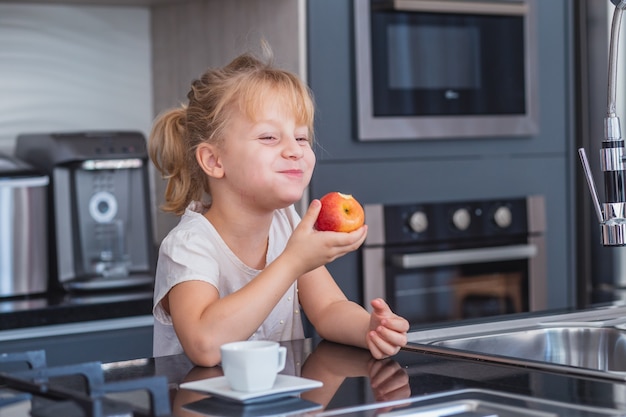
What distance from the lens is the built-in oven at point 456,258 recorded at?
270cm

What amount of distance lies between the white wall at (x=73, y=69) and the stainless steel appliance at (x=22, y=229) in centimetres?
46

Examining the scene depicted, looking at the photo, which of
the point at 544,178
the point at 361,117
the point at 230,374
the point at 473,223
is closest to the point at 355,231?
the point at 230,374

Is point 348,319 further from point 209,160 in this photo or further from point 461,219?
point 461,219

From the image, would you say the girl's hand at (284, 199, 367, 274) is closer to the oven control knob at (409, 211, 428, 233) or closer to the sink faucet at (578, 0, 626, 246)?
the sink faucet at (578, 0, 626, 246)

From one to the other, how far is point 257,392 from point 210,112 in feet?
2.36

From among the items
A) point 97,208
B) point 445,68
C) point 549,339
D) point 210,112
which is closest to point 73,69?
point 97,208

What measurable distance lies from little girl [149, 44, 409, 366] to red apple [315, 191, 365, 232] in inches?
0.9

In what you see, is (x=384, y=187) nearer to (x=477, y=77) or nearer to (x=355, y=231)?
(x=477, y=77)

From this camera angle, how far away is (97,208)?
2529 millimetres

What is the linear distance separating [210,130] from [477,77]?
1.37 m

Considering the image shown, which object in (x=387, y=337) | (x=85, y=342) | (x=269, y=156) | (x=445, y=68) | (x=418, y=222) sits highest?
(x=445, y=68)

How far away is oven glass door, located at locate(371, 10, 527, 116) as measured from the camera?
2699mm

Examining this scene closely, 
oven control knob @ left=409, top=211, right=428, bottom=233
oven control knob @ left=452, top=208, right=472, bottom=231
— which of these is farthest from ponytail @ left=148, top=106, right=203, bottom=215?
oven control knob @ left=452, top=208, right=472, bottom=231

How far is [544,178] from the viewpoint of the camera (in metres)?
2.99
